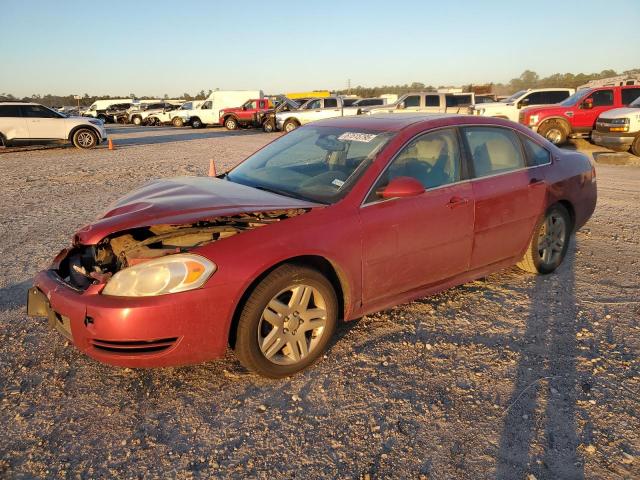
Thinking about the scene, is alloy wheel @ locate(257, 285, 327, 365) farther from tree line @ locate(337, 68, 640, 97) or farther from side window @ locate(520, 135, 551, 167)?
tree line @ locate(337, 68, 640, 97)

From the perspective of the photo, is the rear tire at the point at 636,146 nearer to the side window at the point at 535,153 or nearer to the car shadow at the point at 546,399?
the side window at the point at 535,153

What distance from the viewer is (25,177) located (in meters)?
11.6

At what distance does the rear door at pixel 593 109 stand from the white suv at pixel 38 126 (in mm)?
16298

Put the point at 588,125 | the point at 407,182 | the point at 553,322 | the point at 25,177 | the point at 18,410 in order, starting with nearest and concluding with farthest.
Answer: the point at 18,410
the point at 407,182
the point at 553,322
the point at 25,177
the point at 588,125

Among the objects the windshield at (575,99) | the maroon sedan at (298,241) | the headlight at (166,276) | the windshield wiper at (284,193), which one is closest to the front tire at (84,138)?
the maroon sedan at (298,241)

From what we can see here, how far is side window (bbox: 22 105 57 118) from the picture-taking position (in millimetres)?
→ 16973

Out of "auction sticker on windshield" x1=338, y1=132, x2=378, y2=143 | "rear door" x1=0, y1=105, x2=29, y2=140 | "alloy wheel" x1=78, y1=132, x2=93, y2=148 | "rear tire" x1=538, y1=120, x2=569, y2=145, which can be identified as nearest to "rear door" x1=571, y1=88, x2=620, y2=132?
"rear tire" x1=538, y1=120, x2=569, y2=145

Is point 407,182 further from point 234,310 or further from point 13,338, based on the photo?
point 13,338

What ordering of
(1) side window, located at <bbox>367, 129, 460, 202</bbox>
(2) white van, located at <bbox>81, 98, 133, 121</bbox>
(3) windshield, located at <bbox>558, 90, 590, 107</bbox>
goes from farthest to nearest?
(2) white van, located at <bbox>81, 98, 133, 121</bbox>
(3) windshield, located at <bbox>558, 90, 590, 107</bbox>
(1) side window, located at <bbox>367, 129, 460, 202</bbox>

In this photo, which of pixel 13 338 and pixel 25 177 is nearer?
pixel 13 338

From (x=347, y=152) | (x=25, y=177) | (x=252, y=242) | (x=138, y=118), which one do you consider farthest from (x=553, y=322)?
(x=138, y=118)

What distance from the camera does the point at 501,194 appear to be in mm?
4098

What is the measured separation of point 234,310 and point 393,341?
1298mm

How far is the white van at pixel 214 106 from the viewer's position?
3312 cm
